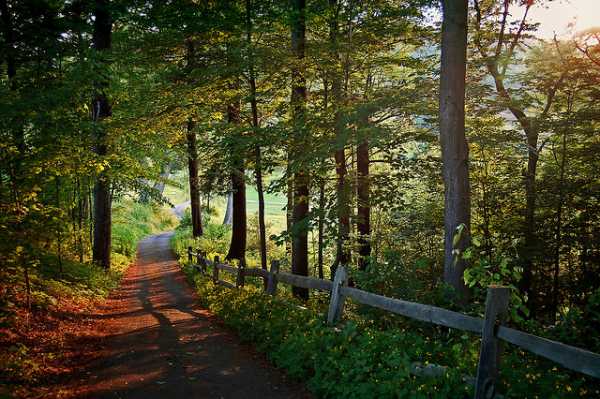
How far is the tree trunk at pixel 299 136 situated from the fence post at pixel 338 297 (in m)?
3.26

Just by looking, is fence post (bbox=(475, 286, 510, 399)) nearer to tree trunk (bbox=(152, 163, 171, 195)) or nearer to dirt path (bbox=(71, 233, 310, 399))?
dirt path (bbox=(71, 233, 310, 399))

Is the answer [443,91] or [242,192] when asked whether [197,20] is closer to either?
[443,91]

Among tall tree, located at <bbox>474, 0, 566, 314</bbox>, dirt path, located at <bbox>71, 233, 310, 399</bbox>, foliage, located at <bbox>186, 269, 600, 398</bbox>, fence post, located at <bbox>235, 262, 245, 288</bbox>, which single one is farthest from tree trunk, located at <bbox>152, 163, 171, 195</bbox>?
tall tree, located at <bbox>474, 0, 566, 314</bbox>

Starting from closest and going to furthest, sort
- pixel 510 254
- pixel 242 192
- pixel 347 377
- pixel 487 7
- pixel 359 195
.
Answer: pixel 347 377 → pixel 510 254 → pixel 359 195 → pixel 487 7 → pixel 242 192

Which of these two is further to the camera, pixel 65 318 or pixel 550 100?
pixel 550 100

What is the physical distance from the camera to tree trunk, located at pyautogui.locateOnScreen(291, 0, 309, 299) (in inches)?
405

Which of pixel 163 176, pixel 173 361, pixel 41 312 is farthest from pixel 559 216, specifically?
pixel 163 176

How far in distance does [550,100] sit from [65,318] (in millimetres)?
14082

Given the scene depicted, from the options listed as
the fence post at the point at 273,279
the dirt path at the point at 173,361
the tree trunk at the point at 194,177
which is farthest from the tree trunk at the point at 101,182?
the fence post at the point at 273,279

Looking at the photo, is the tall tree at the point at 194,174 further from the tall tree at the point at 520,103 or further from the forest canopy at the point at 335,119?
the tall tree at the point at 520,103

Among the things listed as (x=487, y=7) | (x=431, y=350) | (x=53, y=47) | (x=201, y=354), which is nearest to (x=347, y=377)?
(x=431, y=350)

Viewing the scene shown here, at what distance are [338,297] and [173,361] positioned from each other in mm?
3035

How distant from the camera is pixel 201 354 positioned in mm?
7605

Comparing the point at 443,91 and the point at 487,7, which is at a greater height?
the point at 487,7
